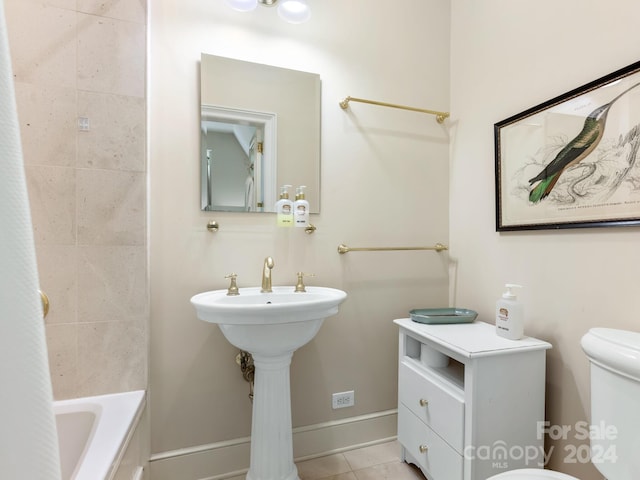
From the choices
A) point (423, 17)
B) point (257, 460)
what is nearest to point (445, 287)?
point (257, 460)

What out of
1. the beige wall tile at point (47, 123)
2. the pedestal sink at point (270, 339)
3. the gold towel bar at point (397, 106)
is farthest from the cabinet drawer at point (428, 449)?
the beige wall tile at point (47, 123)

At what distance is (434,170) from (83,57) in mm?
1705

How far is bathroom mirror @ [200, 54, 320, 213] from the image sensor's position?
1401 millimetres

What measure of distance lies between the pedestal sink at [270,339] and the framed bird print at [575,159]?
2.92 ft

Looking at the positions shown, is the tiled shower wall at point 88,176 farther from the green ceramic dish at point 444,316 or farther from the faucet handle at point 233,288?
the green ceramic dish at point 444,316

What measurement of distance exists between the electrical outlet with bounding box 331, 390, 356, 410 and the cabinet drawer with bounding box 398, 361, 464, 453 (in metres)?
0.26

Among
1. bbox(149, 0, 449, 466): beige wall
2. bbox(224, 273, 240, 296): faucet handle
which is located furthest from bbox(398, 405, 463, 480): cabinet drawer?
bbox(224, 273, 240, 296): faucet handle

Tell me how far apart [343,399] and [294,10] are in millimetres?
1907

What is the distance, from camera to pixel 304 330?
1158 millimetres

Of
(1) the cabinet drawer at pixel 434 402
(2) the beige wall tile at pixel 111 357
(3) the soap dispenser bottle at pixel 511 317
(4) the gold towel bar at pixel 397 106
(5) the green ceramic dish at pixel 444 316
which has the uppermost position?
(4) the gold towel bar at pixel 397 106

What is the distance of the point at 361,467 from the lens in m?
1.50

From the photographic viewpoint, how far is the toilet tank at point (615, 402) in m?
0.77

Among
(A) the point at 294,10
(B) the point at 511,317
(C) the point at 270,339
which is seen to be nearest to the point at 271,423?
(C) the point at 270,339

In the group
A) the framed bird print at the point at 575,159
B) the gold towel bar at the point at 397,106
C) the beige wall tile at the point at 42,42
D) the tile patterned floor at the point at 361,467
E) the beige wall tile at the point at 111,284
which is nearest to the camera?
the framed bird print at the point at 575,159
